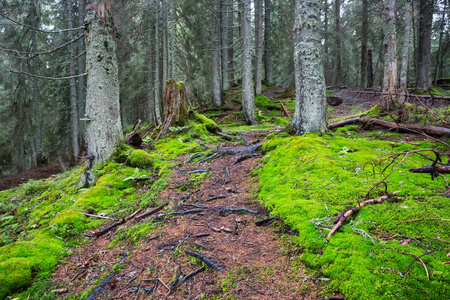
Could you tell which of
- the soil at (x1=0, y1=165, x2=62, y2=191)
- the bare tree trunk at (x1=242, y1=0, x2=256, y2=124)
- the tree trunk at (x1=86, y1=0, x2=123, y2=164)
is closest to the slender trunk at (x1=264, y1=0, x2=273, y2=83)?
the bare tree trunk at (x1=242, y1=0, x2=256, y2=124)

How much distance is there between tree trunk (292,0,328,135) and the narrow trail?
2201 mm

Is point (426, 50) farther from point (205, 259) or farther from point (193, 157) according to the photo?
point (205, 259)

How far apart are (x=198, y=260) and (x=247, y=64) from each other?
967 centimetres

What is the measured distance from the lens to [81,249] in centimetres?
354

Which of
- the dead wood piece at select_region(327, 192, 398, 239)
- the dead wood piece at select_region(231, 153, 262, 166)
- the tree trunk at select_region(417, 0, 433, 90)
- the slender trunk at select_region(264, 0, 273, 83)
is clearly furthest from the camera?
the slender trunk at select_region(264, 0, 273, 83)

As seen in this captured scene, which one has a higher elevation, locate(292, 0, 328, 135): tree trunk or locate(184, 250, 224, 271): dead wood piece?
locate(292, 0, 328, 135): tree trunk

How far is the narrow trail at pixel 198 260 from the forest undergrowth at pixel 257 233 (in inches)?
0.5

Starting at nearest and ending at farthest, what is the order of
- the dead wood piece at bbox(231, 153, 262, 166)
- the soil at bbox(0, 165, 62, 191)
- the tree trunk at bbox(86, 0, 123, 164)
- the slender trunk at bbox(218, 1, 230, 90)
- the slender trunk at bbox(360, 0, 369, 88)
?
the dead wood piece at bbox(231, 153, 262, 166) → the tree trunk at bbox(86, 0, 123, 164) → the soil at bbox(0, 165, 62, 191) → the slender trunk at bbox(218, 1, 230, 90) → the slender trunk at bbox(360, 0, 369, 88)

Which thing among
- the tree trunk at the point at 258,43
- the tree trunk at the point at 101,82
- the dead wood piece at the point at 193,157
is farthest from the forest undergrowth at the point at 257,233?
the tree trunk at the point at 258,43

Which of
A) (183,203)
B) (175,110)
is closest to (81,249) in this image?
(183,203)

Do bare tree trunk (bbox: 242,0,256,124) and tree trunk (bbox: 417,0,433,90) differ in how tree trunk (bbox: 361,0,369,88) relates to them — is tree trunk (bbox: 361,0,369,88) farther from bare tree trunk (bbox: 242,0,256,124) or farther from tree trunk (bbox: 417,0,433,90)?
bare tree trunk (bbox: 242,0,256,124)

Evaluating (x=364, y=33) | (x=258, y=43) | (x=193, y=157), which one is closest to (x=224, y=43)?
(x=258, y=43)

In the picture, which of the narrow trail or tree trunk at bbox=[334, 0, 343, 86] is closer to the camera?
the narrow trail

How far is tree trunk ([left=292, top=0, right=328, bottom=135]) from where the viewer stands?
5129 mm
